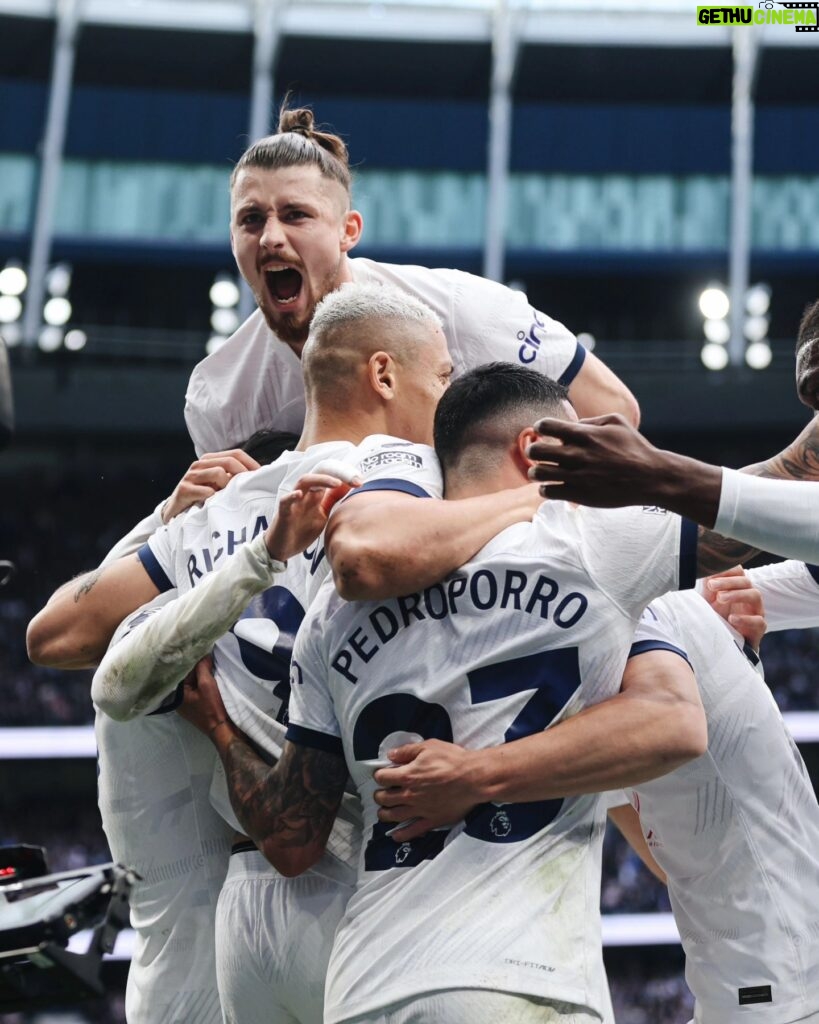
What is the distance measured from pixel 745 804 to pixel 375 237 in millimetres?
23222

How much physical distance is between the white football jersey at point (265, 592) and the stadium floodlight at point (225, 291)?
23605 mm

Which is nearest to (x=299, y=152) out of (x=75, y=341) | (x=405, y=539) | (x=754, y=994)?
(x=405, y=539)

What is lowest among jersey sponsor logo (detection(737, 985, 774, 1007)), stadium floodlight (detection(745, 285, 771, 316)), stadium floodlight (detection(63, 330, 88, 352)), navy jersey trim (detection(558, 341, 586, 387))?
jersey sponsor logo (detection(737, 985, 774, 1007))

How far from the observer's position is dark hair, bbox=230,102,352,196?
12.6 feet

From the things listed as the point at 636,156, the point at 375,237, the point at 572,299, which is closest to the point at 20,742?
the point at 375,237

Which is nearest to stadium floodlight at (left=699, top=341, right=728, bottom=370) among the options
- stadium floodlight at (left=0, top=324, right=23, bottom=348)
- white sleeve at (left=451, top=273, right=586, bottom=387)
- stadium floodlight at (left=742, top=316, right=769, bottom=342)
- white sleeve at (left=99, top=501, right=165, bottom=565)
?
stadium floodlight at (left=742, top=316, right=769, bottom=342)

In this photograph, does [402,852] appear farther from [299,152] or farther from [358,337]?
[299,152]

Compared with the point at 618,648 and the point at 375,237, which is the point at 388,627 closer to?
the point at 618,648

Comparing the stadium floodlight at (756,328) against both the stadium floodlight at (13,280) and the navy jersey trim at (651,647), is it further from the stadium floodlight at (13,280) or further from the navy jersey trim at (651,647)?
the navy jersey trim at (651,647)

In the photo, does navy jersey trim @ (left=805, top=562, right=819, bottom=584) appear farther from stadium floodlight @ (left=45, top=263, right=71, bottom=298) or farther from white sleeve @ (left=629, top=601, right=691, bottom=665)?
stadium floodlight @ (left=45, top=263, right=71, bottom=298)

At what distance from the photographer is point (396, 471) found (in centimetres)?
262

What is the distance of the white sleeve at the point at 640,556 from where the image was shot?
7.79ft

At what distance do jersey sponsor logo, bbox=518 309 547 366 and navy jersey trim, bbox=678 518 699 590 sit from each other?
1430 mm

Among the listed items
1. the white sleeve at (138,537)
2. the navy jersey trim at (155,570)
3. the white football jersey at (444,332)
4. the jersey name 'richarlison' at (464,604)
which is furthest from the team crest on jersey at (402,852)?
the white football jersey at (444,332)
